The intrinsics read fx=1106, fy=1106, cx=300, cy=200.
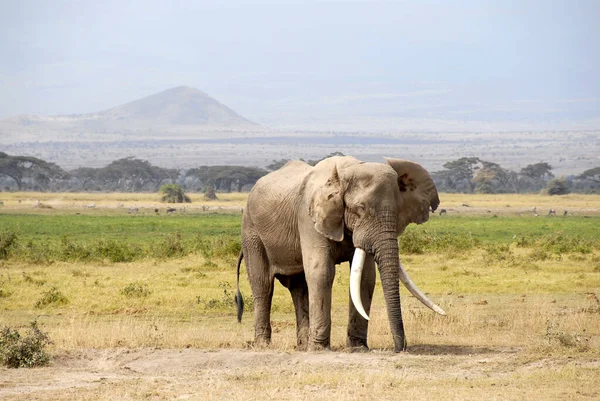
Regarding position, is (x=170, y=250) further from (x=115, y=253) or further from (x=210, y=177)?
(x=210, y=177)

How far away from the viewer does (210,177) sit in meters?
106

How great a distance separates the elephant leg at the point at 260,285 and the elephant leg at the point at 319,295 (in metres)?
1.34

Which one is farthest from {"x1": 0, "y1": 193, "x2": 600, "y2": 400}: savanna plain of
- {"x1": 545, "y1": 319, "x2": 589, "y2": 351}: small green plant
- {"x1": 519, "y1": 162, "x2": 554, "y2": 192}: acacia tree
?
{"x1": 519, "y1": 162, "x2": 554, "y2": 192}: acacia tree

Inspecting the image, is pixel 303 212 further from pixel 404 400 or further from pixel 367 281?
pixel 404 400

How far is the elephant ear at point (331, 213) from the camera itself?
38.8 feet

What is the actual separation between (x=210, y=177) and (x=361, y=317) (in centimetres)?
9462

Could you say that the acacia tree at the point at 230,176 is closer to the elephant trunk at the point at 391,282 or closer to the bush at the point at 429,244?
the bush at the point at 429,244

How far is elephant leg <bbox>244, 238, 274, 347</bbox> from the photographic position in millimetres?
13445

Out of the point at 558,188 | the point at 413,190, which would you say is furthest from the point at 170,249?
the point at 558,188

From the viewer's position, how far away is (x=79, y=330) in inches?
535

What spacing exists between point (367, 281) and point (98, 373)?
3.11 metres

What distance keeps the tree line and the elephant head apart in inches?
3489

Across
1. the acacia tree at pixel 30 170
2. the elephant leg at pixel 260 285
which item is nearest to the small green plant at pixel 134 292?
the elephant leg at pixel 260 285

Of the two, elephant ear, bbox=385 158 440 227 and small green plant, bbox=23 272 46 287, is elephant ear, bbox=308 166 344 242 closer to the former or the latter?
elephant ear, bbox=385 158 440 227
